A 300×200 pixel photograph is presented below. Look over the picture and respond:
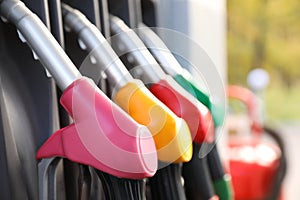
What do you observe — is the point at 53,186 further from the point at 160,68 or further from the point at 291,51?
the point at 291,51

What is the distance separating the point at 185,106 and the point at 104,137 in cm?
12

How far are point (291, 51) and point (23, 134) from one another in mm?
2643

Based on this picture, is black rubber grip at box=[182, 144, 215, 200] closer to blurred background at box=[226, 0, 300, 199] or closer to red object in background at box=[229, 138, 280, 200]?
red object in background at box=[229, 138, 280, 200]

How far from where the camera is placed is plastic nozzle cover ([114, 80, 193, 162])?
39 cm

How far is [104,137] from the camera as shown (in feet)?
1.14

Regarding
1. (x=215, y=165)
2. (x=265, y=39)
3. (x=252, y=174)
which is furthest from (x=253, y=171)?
(x=265, y=39)

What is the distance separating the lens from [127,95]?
1.30 ft

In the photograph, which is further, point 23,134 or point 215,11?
point 215,11

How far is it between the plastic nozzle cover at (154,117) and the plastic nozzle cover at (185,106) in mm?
51

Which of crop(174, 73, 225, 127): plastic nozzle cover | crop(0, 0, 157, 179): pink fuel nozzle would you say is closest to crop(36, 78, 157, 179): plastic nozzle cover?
crop(0, 0, 157, 179): pink fuel nozzle

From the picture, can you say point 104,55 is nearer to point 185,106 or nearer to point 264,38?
point 185,106

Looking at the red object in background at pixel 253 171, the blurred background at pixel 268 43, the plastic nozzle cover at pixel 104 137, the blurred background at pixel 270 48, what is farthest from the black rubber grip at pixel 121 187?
the blurred background at pixel 268 43

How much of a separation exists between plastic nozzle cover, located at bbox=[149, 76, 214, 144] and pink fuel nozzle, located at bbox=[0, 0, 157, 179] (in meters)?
0.10

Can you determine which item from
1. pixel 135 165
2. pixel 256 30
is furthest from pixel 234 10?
pixel 135 165
